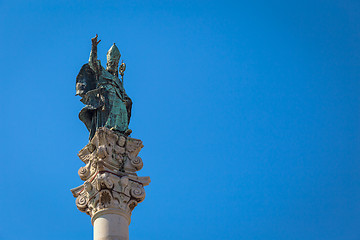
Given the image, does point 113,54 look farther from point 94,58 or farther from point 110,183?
point 110,183

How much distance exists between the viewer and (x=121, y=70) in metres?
27.9

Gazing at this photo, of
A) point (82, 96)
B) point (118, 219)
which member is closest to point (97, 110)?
point (82, 96)

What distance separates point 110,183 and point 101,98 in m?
3.97

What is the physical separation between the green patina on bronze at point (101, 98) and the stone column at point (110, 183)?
868 millimetres

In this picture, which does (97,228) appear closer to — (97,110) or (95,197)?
(95,197)

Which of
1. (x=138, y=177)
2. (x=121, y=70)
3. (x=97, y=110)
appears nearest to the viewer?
(x=138, y=177)

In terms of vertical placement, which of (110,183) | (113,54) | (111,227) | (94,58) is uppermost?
(113,54)

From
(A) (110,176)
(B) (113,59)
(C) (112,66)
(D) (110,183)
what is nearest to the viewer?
(D) (110,183)

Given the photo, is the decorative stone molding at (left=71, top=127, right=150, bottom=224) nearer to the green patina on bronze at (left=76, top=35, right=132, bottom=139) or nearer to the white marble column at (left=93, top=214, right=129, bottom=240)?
the white marble column at (left=93, top=214, right=129, bottom=240)

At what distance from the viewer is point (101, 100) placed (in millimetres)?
25922

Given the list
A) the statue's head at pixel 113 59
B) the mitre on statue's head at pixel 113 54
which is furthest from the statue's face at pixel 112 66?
the mitre on statue's head at pixel 113 54

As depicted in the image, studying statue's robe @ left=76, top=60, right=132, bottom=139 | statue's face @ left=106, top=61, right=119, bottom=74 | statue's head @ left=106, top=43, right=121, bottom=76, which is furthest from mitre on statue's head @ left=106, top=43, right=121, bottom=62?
statue's robe @ left=76, top=60, right=132, bottom=139

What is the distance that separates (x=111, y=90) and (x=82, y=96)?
1.03 metres

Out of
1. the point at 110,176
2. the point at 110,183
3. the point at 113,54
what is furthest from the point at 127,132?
the point at 113,54
